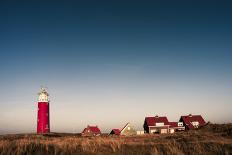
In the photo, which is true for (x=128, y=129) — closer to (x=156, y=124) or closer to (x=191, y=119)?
(x=156, y=124)

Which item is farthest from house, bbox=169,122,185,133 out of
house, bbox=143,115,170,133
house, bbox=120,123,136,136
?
house, bbox=120,123,136,136

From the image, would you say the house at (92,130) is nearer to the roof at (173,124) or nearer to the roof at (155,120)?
the roof at (155,120)

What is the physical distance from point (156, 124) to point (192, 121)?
1228 cm

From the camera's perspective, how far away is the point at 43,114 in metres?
56.5

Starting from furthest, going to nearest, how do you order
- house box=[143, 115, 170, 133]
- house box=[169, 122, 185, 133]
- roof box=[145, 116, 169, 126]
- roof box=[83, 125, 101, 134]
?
1. house box=[169, 122, 185, 133]
2. roof box=[145, 116, 169, 126]
3. house box=[143, 115, 170, 133]
4. roof box=[83, 125, 101, 134]

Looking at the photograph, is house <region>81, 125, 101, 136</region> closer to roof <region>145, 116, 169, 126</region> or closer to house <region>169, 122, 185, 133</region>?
roof <region>145, 116, 169, 126</region>

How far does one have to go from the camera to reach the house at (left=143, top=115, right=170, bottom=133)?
86.2m

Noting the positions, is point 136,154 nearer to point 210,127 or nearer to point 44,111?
point 210,127

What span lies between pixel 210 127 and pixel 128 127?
38.2 meters

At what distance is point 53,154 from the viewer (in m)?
12.1

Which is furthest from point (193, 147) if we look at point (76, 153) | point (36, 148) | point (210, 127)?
point (210, 127)

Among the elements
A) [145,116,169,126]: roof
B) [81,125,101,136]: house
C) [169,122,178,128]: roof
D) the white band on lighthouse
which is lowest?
[81,125,101,136]: house

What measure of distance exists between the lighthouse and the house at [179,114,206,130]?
48881 millimetres

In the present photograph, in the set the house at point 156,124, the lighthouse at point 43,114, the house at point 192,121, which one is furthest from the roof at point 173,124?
the lighthouse at point 43,114
